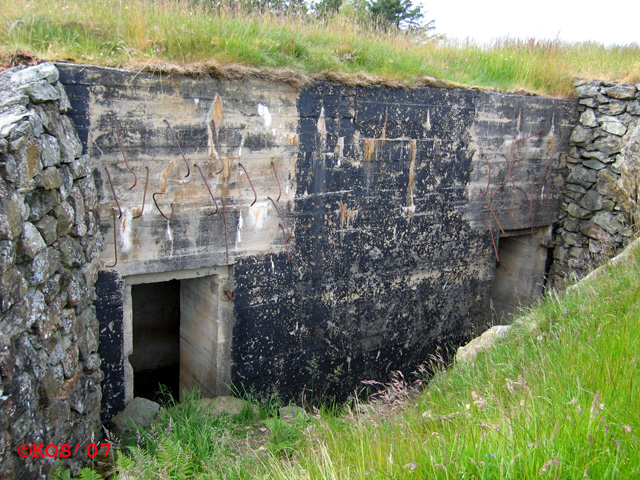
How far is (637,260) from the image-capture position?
4469 mm

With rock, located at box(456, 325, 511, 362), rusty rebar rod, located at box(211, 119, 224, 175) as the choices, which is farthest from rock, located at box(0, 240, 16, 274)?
rock, located at box(456, 325, 511, 362)

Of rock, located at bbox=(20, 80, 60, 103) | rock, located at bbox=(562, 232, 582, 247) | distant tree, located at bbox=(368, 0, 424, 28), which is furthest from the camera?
distant tree, located at bbox=(368, 0, 424, 28)

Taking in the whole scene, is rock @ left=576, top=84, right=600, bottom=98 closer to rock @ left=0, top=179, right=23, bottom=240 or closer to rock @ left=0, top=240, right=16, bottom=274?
rock @ left=0, top=179, right=23, bottom=240

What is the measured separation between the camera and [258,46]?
193 inches

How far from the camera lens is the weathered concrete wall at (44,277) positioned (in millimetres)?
2648

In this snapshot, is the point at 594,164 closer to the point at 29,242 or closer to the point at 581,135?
the point at 581,135

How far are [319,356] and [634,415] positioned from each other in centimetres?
352

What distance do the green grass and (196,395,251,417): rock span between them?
287cm

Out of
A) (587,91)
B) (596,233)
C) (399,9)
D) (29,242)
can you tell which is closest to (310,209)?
(29,242)

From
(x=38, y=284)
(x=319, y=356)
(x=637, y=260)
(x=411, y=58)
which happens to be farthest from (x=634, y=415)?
(x=411, y=58)

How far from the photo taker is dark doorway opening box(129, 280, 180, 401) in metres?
7.00

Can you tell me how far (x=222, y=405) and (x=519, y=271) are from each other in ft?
16.8

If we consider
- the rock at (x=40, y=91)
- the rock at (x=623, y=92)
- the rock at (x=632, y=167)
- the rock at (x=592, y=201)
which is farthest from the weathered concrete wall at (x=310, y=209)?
the rock at (x=632, y=167)

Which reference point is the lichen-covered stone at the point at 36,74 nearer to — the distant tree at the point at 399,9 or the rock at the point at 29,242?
the rock at the point at 29,242
